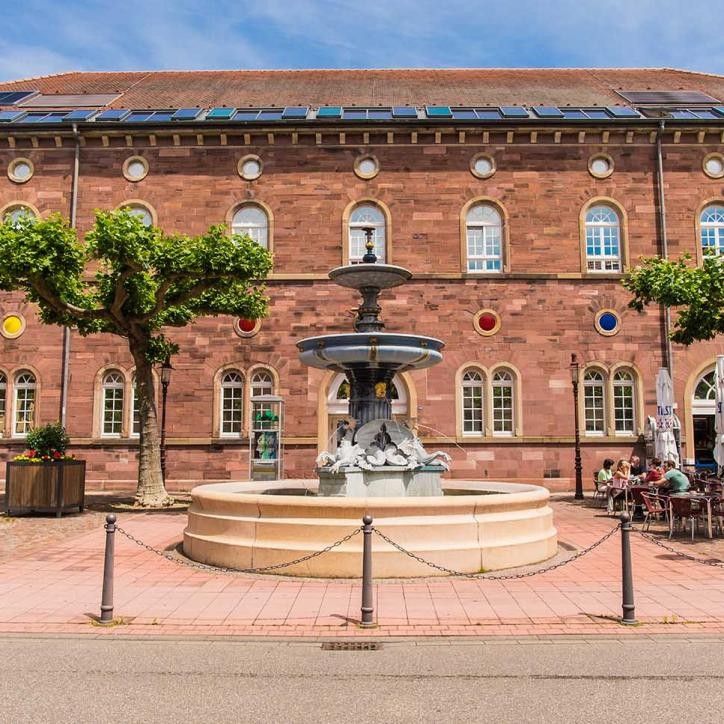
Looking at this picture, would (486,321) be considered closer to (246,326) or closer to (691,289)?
(246,326)

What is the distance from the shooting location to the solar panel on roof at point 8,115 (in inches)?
947

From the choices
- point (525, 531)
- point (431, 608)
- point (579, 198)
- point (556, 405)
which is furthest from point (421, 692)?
point (579, 198)

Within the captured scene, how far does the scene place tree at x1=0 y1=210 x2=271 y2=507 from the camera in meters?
15.1

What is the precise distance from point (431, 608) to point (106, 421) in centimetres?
1745

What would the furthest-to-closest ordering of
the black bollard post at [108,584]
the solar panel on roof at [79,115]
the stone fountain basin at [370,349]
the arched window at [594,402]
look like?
the solar panel on roof at [79,115], the arched window at [594,402], the stone fountain basin at [370,349], the black bollard post at [108,584]

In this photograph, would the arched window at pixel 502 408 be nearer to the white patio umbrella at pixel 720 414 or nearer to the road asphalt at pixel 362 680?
the white patio umbrella at pixel 720 414

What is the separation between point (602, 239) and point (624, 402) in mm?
5178

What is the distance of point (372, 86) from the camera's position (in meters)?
28.8

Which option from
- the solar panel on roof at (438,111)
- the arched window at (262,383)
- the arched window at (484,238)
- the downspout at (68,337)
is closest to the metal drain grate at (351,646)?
the arched window at (262,383)

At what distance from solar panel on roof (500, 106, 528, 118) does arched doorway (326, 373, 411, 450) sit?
922 cm

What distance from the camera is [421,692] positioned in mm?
5371

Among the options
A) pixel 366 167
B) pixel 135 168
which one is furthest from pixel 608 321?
pixel 135 168

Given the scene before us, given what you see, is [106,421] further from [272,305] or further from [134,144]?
[134,144]

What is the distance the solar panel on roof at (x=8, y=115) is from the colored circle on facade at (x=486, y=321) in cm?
1622
